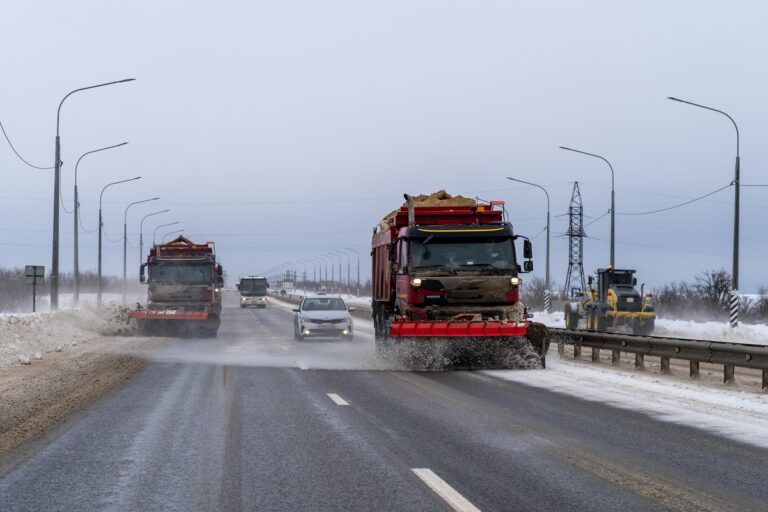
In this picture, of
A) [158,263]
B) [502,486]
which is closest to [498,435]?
[502,486]

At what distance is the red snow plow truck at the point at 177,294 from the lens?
102 ft

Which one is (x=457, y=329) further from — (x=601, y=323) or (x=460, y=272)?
(x=601, y=323)

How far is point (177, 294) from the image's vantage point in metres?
31.5

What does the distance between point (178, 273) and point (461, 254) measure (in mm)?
15662

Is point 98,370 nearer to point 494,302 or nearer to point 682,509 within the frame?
point 494,302

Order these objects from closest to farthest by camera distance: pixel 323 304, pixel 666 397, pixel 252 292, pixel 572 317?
pixel 666 397, pixel 323 304, pixel 572 317, pixel 252 292

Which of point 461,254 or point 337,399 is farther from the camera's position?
point 461,254

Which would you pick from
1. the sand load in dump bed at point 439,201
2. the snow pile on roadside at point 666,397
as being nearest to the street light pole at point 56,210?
the sand load in dump bed at point 439,201

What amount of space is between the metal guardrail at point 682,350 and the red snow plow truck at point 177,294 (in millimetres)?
13503

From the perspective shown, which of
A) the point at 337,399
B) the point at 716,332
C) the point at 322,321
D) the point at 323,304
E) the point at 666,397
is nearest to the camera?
the point at 337,399

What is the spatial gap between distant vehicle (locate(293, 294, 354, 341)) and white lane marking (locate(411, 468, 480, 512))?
21.6 meters

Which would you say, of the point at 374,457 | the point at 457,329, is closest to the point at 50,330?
the point at 457,329

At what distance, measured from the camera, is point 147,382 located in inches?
608

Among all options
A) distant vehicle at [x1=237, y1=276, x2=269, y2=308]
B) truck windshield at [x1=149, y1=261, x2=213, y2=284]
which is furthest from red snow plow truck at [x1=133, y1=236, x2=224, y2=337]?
distant vehicle at [x1=237, y1=276, x2=269, y2=308]
